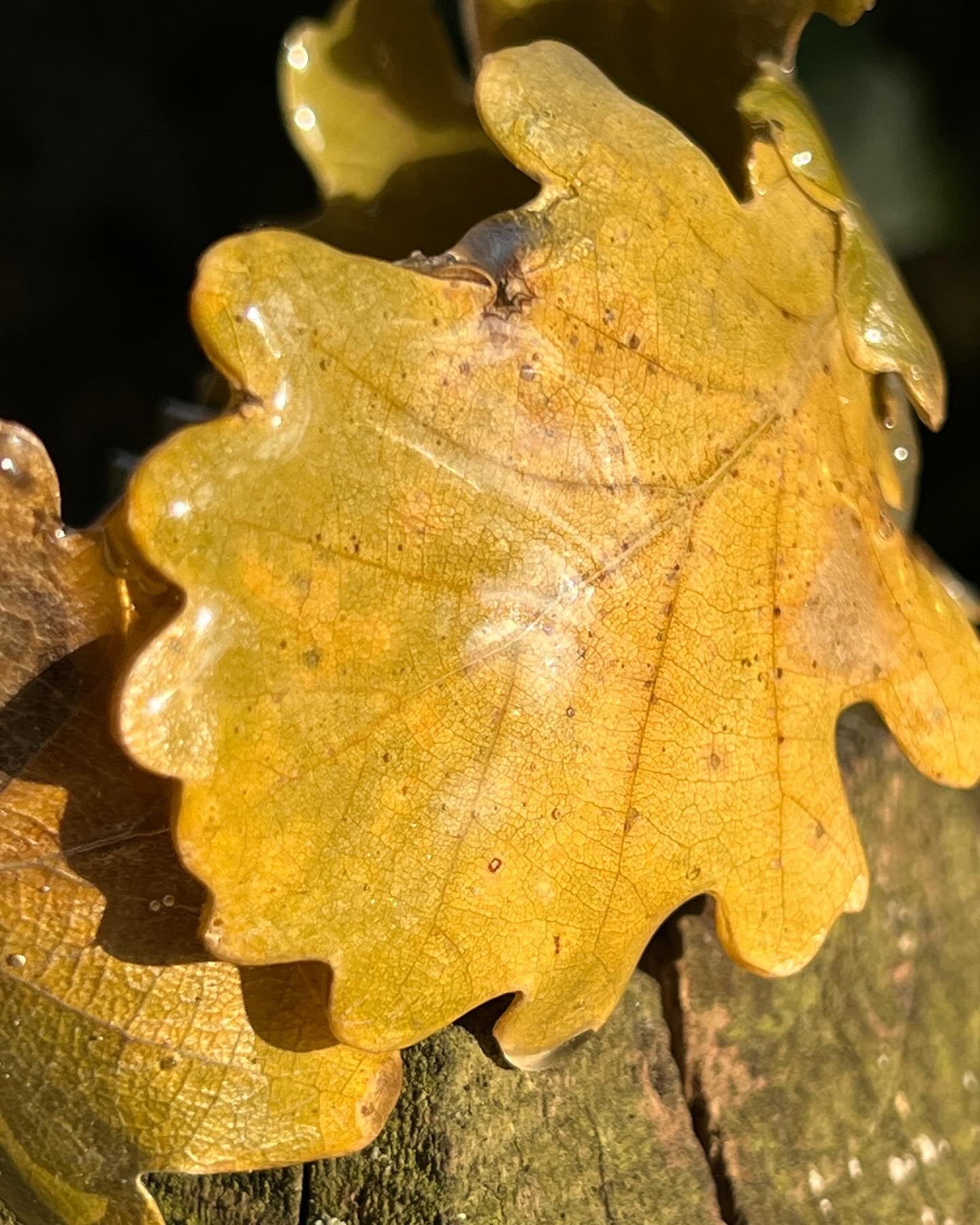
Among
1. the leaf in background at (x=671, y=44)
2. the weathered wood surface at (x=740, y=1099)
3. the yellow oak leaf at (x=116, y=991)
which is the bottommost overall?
the weathered wood surface at (x=740, y=1099)

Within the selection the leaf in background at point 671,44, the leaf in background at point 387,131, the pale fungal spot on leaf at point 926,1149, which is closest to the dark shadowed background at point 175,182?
the leaf in background at point 387,131

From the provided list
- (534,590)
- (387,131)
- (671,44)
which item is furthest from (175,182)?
(534,590)

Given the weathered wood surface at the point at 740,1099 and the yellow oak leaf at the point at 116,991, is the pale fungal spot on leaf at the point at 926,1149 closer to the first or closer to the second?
the weathered wood surface at the point at 740,1099

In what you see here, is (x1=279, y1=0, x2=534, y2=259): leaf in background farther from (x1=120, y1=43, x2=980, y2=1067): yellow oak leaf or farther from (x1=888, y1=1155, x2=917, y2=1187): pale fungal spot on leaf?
(x1=888, y1=1155, x2=917, y2=1187): pale fungal spot on leaf

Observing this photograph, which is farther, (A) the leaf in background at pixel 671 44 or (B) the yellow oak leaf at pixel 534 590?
(A) the leaf in background at pixel 671 44

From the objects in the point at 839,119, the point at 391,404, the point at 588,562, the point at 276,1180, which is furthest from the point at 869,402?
the point at 839,119

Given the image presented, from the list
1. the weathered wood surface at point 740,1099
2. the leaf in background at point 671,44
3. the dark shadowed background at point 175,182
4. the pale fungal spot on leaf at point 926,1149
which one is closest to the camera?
the weathered wood surface at point 740,1099

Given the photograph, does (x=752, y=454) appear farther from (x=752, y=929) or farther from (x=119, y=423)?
(x=119, y=423)
